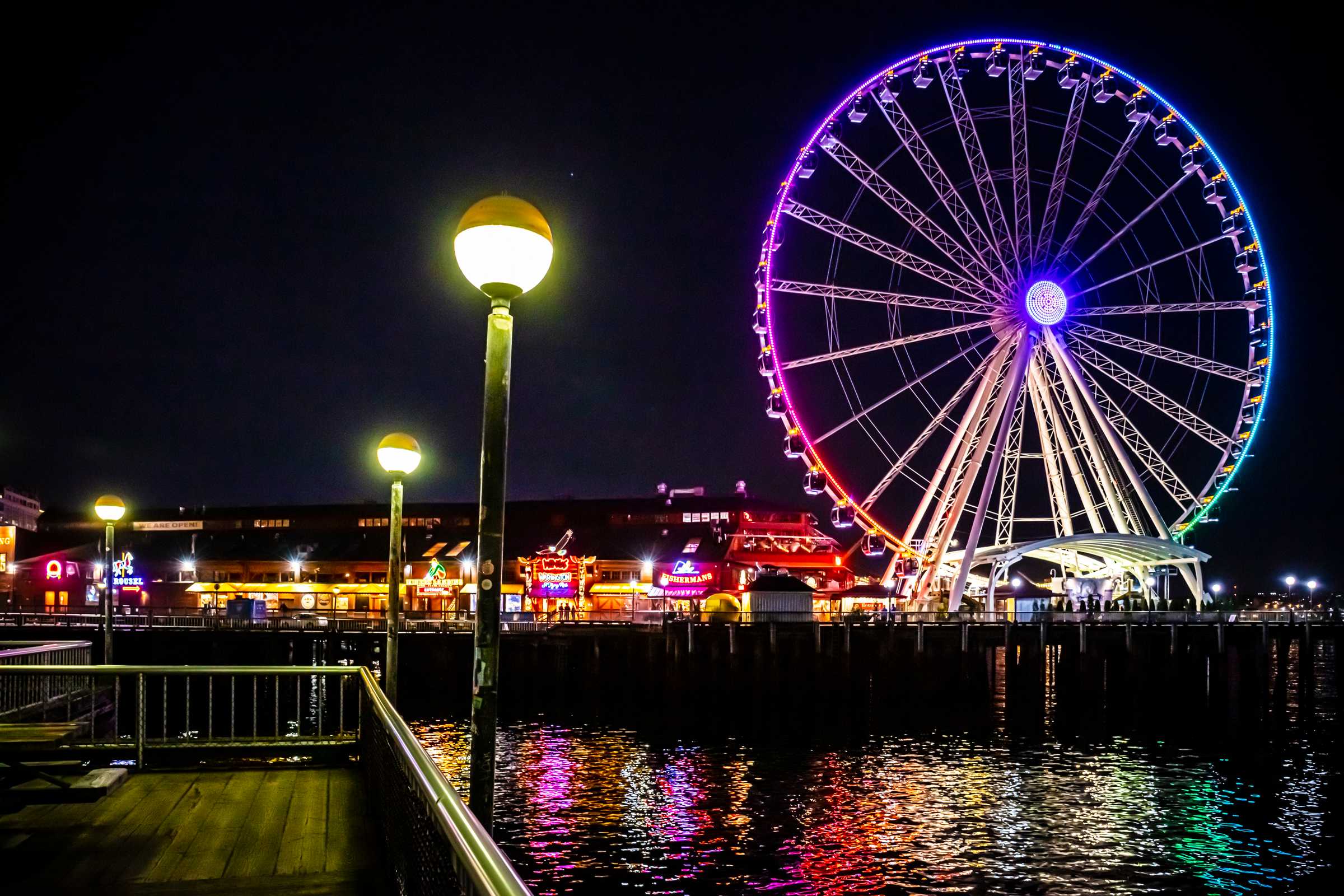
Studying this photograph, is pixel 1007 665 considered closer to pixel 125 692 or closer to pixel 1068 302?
pixel 1068 302

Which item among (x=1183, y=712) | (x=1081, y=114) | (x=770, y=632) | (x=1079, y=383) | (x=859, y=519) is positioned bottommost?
(x=1183, y=712)

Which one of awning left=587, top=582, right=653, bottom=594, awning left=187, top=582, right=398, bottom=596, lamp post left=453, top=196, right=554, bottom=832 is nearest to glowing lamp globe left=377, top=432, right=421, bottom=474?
lamp post left=453, top=196, right=554, bottom=832

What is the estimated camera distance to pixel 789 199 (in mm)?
42688

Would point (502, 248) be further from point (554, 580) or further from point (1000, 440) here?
point (554, 580)

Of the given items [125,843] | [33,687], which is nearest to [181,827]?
[125,843]

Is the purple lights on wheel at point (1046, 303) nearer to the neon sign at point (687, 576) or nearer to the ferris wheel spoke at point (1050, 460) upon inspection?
the ferris wheel spoke at point (1050, 460)

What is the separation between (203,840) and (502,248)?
476cm

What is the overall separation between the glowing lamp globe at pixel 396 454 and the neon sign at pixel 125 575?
5984 cm

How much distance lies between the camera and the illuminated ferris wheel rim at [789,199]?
42906 mm

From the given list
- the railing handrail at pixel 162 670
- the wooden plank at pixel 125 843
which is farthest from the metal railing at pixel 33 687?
the wooden plank at pixel 125 843

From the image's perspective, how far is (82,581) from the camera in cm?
7906

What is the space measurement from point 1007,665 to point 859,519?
26.4ft

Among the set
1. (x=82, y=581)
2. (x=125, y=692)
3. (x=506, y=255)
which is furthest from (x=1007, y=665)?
(x=82, y=581)

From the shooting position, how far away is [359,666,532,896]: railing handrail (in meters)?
3.31
